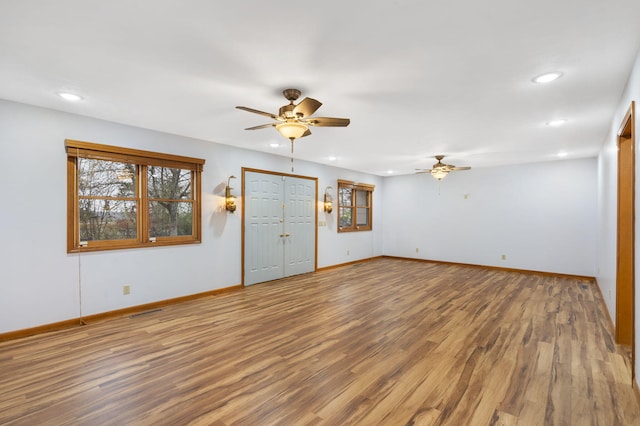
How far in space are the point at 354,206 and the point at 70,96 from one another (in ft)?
20.6

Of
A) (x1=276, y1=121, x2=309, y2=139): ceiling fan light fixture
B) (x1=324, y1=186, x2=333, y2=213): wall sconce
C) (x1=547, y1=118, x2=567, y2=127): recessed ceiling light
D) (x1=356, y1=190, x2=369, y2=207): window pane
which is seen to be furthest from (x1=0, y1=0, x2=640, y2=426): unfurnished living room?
(x1=356, y1=190, x2=369, y2=207): window pane

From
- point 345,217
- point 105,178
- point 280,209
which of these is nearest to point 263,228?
point 280,209

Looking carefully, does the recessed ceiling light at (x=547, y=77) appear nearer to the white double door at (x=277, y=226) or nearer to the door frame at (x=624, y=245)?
the door frame at (x=624, y=245)

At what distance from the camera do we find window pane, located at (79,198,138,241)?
12.5 ft

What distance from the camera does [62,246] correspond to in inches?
141

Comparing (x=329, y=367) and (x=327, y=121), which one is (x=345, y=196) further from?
(x=329, y=367)

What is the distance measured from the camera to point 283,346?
10.0ft

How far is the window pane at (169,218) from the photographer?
442 cm

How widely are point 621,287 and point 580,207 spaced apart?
154 inches

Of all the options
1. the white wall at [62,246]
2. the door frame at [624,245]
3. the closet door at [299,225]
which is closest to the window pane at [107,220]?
the white wall at [62,246]

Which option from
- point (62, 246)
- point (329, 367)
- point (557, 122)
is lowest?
point (329, 367)

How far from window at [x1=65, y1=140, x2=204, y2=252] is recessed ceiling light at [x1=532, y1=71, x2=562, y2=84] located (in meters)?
4.32

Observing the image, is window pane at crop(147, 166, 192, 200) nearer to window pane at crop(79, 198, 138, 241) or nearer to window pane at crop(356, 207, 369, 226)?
window pane at crop(79, 198, 138, 241)

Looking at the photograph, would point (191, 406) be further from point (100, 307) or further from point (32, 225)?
point (32, 225)
